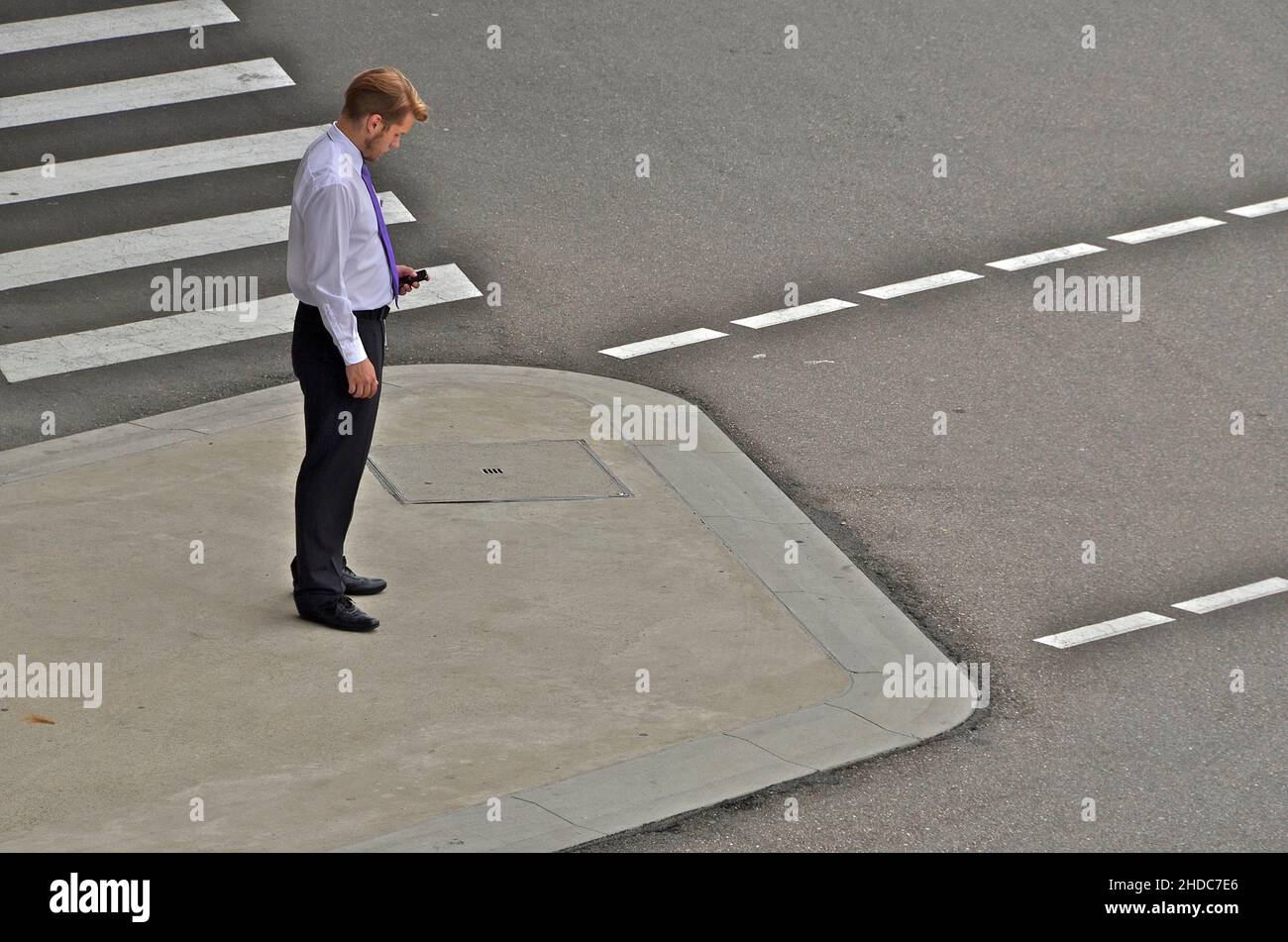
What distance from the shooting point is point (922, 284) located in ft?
38.4

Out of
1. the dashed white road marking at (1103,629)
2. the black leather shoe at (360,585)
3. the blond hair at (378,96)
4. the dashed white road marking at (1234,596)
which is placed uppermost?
the blond hair at (378,96)

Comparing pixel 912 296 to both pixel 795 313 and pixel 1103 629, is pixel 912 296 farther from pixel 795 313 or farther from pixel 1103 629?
pixel 1103 629

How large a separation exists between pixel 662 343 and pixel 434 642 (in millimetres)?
3870

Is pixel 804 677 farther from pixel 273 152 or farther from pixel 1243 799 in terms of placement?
pixel 273 152

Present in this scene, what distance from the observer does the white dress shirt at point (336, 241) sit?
696 centimetres

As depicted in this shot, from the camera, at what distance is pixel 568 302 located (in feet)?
37.3

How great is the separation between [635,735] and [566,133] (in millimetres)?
7617

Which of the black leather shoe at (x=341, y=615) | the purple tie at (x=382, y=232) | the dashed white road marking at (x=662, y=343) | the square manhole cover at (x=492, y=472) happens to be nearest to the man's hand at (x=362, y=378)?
the purple tie at (x=382, y=232)

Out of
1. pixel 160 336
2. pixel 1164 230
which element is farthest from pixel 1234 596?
pixel 160 336

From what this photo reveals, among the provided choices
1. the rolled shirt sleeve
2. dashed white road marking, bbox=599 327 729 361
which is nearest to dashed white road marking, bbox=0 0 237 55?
dashed white road marking, bbox=599 327 729 361

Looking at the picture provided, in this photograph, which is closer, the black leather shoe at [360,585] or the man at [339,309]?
the man at [339,309]

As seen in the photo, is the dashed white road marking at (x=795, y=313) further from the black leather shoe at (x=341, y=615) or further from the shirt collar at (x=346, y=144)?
the shirt collar at (x=346, y=144)

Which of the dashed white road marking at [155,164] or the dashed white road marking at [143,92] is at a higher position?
the dashed white road marking at [143,92]

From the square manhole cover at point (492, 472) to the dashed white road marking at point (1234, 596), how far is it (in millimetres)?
2792
